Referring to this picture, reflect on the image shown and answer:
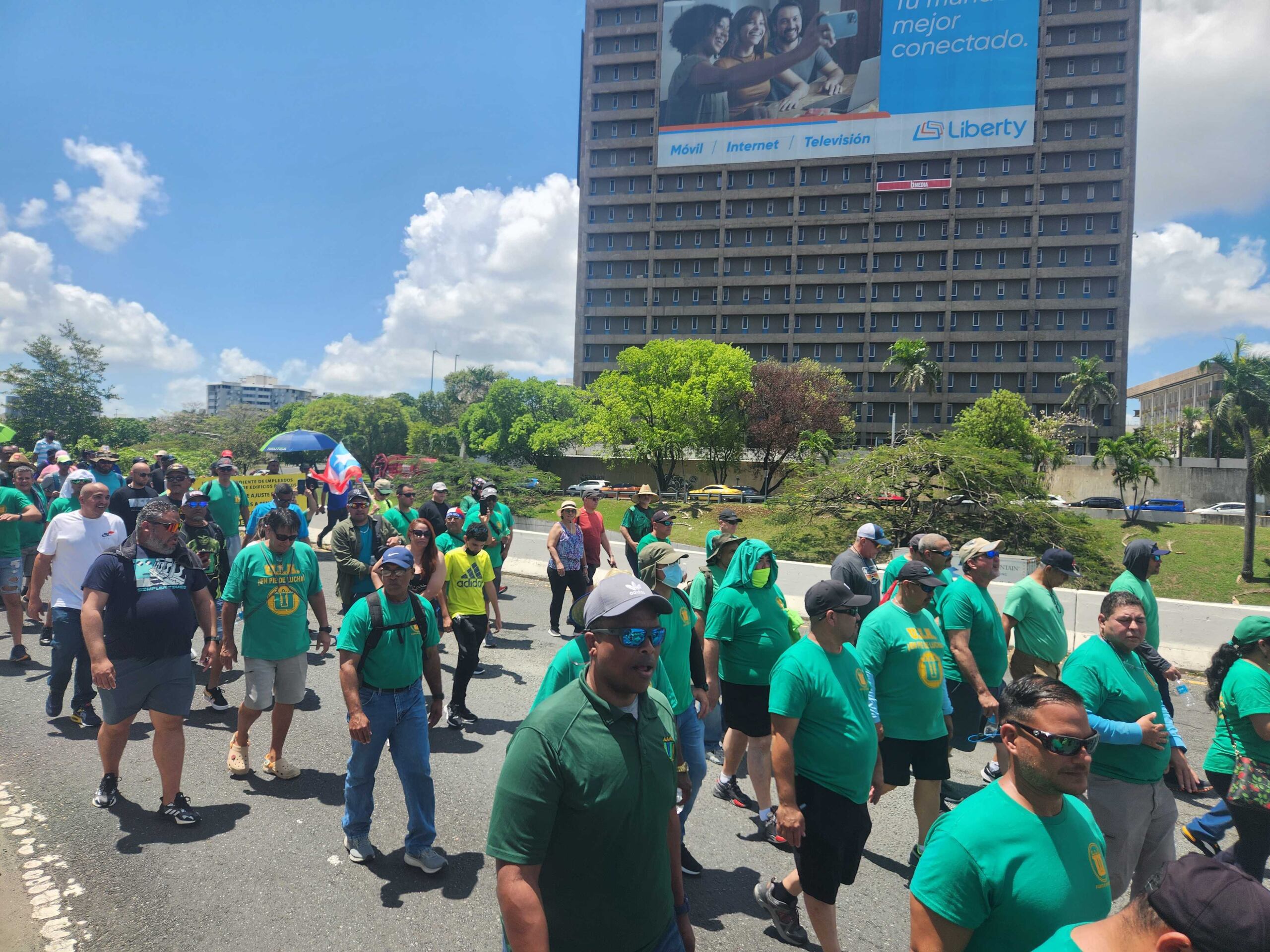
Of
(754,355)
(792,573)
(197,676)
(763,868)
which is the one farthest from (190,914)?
(754,355)

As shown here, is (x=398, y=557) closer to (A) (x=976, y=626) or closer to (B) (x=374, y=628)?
(B) (x=374, y=628)

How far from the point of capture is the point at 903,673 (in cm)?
393

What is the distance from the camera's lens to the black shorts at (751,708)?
4.70 metres

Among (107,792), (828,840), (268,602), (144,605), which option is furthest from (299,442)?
(828,840)

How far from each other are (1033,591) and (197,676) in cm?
747

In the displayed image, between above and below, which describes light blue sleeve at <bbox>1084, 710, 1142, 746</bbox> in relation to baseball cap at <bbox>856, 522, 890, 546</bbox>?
below

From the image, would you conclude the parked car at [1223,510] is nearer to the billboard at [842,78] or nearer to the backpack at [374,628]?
the billboard at [842,78]

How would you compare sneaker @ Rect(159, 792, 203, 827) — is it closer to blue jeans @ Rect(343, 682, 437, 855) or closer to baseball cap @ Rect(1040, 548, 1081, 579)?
blue jeans @ Rect(343, 682, 437, 855)

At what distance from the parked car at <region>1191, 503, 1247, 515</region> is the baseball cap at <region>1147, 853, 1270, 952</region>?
53.7 m

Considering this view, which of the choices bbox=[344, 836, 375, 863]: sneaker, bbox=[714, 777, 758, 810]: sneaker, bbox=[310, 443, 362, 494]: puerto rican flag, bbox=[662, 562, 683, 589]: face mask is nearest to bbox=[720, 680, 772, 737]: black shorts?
bbox=[714, 777, 758, 810]: sneaker

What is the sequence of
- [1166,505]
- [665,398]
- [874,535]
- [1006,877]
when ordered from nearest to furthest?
[1006,877]
[874,535]
[1166,505]
[665,398]

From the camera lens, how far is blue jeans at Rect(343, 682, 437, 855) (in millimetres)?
4020

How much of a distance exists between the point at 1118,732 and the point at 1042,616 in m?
1.75

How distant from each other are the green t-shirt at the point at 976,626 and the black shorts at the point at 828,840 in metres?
1.93
